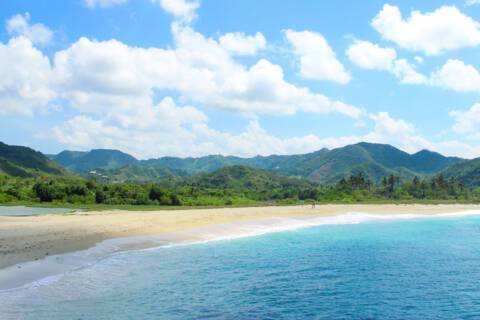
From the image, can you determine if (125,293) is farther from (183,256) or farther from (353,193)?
(353,193)

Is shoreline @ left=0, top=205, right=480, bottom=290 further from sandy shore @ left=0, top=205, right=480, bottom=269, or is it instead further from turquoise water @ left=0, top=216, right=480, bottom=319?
turquoise water @ left=0, top=216, right=480, bottom=319

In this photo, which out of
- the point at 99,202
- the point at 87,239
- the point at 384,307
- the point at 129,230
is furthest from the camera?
the point at 99,202

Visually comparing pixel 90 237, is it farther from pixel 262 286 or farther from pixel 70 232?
pixel 262 286

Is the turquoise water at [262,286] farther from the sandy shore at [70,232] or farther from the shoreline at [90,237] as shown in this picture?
the sandy shore at [70,232]

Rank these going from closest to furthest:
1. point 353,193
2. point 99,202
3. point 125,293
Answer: point 125,293 → point 99,202 → point 353,193

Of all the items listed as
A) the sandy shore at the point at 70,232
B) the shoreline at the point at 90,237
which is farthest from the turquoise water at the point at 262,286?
the sandy shore at the point at 70,232

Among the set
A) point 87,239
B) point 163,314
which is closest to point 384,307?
point 163,314

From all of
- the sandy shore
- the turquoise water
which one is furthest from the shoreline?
the turquoise water

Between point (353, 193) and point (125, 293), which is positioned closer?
point (125, 293)

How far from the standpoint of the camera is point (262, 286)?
26203 millimetres

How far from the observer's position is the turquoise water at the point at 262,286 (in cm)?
2086

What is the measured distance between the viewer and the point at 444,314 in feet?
69.5

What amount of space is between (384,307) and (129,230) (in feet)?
111

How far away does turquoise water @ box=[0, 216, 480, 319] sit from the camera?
20.9 meters
